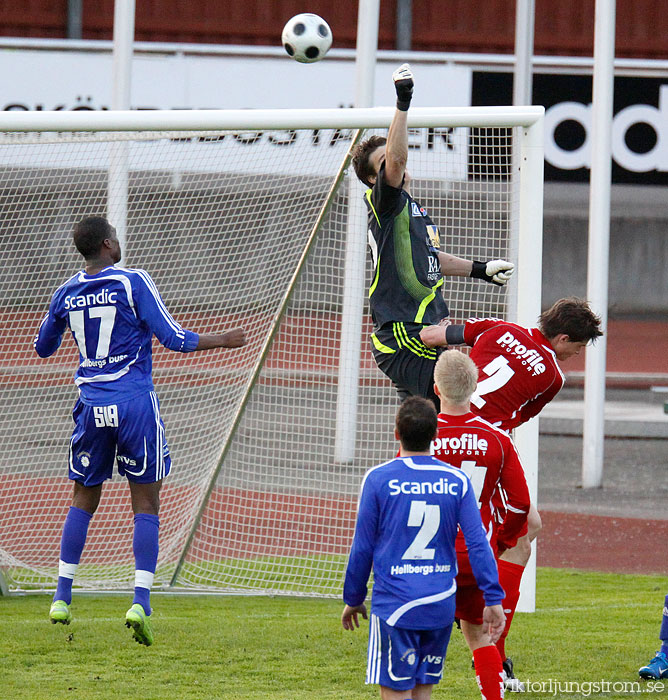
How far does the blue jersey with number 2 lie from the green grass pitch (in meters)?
1.45

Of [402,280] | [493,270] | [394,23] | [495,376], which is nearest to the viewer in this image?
[495,376]

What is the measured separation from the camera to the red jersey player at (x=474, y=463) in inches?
174

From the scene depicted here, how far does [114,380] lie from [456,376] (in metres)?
1.76

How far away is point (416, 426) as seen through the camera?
384 centimetres

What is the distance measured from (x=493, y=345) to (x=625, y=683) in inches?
68.4

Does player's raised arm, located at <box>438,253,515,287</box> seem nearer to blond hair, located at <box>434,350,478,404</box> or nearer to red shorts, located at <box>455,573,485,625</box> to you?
blond hair, located at <box>434,350,478,404</box>

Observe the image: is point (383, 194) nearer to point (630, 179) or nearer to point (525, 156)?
point (525, 156)

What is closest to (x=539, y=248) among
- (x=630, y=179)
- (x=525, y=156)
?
(x=525, y=156)

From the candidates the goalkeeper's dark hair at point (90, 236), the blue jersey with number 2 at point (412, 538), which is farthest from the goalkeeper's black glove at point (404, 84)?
the blue jersey with number 2 at point (412, 538)

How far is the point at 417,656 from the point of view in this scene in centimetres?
388

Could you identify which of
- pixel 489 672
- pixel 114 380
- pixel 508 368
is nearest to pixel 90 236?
pixel 114 380

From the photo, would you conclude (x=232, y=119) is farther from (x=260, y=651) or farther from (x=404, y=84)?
(x=260, y=651)

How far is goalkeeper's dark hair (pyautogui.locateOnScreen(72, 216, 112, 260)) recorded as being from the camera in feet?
17.1

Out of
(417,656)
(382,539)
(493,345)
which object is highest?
(493,345)
